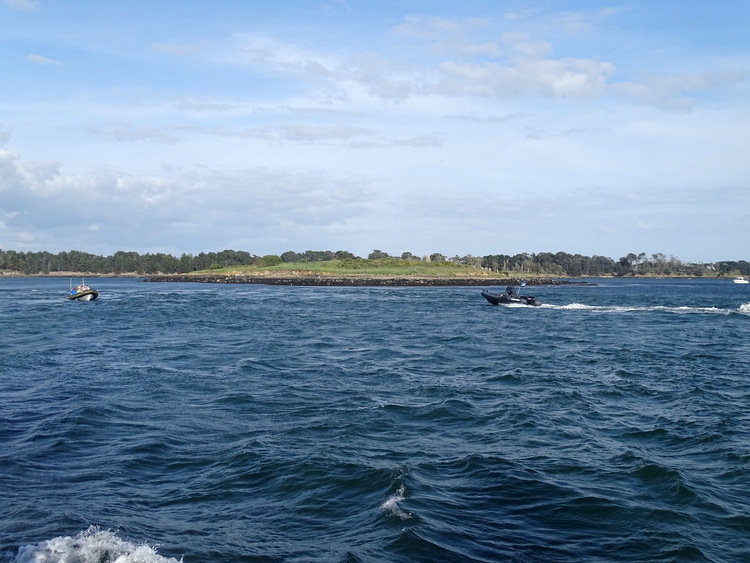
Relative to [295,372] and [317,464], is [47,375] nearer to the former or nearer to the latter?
[295,372]

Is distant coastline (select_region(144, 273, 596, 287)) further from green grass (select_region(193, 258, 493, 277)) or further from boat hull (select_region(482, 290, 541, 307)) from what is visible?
boat hull (select_region(482, 290, 541, 307))

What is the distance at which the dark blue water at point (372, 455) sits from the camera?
399 inches

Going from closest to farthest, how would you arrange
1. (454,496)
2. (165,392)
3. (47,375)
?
(454,496) → (165,392) → (47,375)

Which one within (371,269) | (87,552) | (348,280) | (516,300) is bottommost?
(87,552)

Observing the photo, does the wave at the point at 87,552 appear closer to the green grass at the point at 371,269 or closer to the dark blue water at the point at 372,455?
the dark blue water at the point at 372,455

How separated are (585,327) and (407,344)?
16431mm

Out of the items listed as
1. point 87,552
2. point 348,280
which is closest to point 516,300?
point 87,552

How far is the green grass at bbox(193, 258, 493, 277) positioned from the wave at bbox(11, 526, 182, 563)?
14118cm

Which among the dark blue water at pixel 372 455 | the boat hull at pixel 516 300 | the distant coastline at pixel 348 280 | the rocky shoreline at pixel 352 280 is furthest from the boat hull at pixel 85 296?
the rocky shoreline at pixel 352 280

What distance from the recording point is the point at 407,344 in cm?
3500

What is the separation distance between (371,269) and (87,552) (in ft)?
497

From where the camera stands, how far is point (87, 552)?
30.2 ft

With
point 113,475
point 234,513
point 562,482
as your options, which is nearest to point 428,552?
point 234,513

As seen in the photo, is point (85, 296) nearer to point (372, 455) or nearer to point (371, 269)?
point (372, 455)
